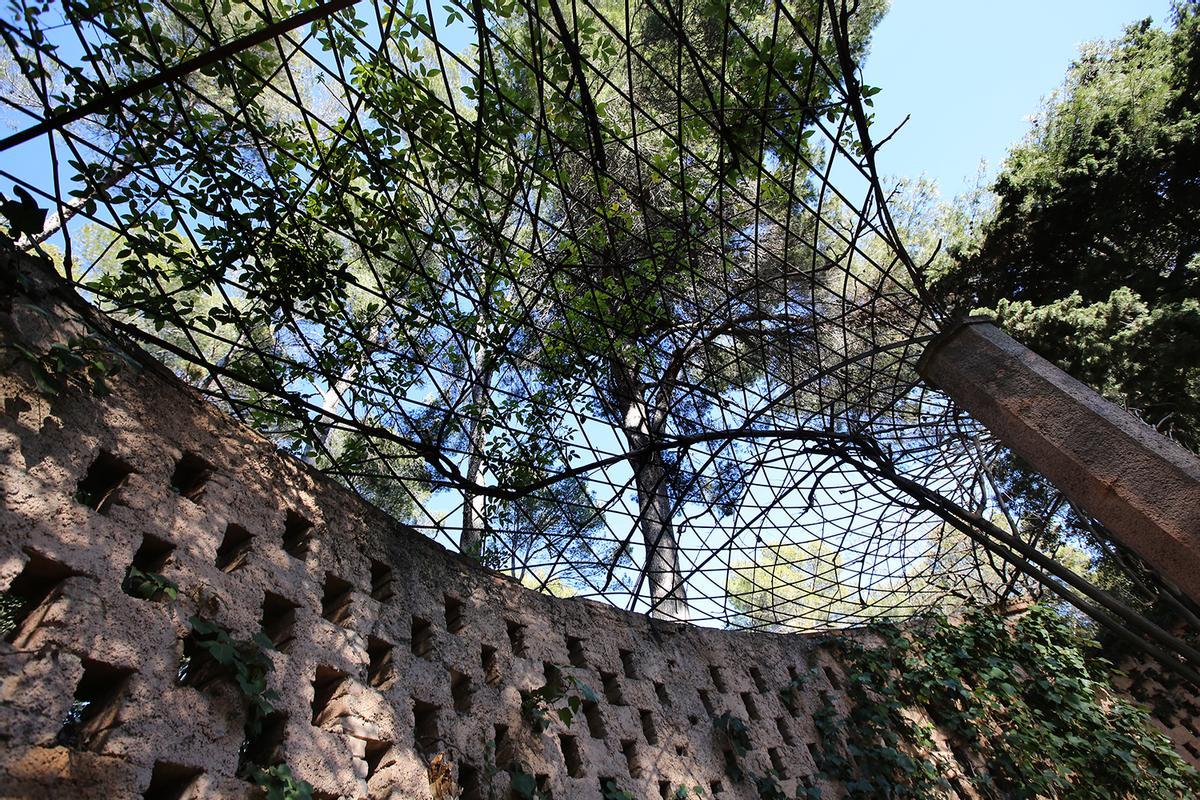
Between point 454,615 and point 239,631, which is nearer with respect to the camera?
point 239,631

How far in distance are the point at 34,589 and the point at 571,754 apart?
2.16m

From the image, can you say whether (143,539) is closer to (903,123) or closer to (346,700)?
(346,700)

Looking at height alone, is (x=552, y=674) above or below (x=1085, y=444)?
above

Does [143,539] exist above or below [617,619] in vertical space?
below

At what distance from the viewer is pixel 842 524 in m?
5.76

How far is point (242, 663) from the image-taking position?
6.59 ft

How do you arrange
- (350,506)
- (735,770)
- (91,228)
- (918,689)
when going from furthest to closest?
(91,228) → (918,689) → (735,770) → (350,506)

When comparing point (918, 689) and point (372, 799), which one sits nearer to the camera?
point (372, 799)

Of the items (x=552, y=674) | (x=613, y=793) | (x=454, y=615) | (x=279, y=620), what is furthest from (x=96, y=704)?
(x=613, y=793)

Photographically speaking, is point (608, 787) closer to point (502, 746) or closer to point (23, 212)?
point (502, 746)

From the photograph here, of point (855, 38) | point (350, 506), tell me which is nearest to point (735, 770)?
point (350, 506)

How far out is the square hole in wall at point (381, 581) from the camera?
2.83 m

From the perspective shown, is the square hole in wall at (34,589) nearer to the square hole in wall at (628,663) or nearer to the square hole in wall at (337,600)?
the square hole in wall at (337,600)

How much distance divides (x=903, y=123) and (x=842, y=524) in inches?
158
